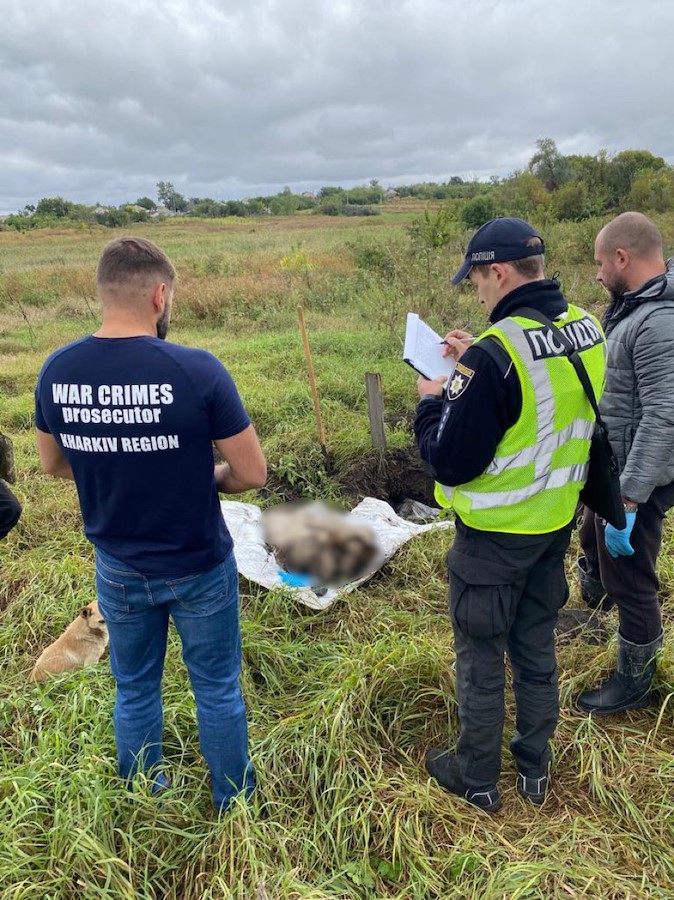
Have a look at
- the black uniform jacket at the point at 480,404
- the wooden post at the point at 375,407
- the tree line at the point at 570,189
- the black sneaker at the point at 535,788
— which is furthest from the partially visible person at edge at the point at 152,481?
the tree line at the point at 570,189

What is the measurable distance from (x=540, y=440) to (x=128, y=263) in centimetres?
128


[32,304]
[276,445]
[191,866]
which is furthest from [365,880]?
[32,304]

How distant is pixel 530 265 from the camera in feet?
5.76

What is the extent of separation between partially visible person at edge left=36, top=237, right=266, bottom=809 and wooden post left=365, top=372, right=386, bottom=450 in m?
2.41

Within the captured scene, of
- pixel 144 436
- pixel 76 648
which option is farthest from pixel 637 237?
pixel 76 648

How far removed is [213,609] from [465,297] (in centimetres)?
859

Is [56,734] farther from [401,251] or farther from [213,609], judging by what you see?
[401,251]

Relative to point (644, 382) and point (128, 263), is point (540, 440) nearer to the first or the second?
point (644, 382)

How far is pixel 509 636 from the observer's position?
2.05 m

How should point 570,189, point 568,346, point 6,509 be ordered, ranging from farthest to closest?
1. point 570,189
2. point 6,509
3. point 568,346

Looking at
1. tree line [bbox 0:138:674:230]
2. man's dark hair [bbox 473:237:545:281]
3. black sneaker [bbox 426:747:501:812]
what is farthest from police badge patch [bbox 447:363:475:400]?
tree line [bbox 0:138:674:230]

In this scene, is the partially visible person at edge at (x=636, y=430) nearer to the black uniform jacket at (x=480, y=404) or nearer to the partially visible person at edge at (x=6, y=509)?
the black uniform jacket at (x=480, y=404)

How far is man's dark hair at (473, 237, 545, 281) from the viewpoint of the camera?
1.74 meters

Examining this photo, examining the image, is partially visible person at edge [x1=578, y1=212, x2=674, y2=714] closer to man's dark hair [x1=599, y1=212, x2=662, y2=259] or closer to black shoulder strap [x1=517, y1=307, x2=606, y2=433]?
man's dark hair [x1=599, y1=212, x2=662, y2=259]
